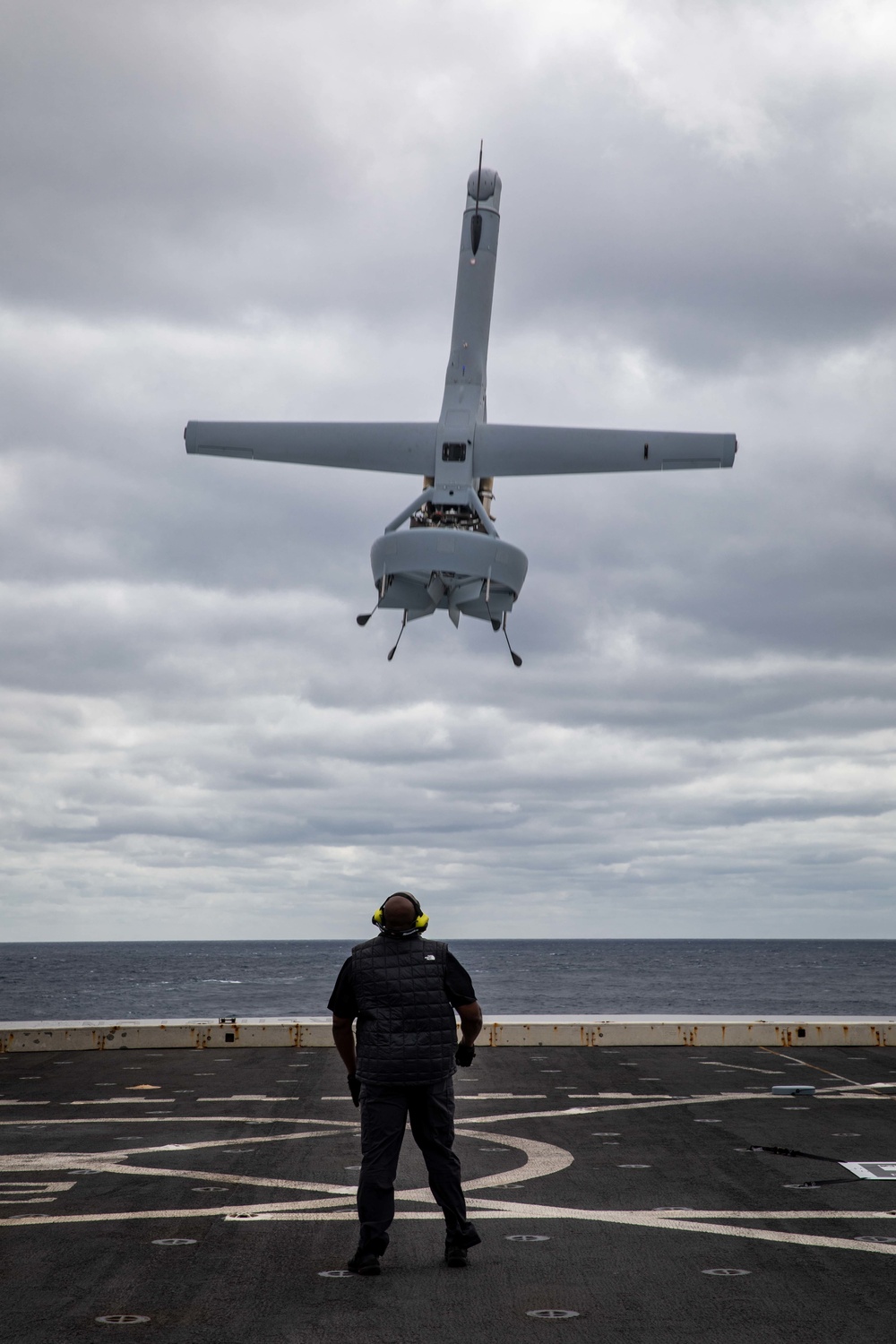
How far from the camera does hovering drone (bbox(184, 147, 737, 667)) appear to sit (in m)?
24.6

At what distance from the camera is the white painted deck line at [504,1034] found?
69.4 feet

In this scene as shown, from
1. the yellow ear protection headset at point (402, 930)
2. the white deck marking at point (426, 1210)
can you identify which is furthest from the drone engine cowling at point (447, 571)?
the yellow ear protection headset at point (402, 930)

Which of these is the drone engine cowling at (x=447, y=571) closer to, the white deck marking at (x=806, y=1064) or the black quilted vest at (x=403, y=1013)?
the white deck marking at (x=806, y=1064)

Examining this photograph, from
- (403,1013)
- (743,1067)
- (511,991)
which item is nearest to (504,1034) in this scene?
(743,1067)

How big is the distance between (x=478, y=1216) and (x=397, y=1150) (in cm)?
172

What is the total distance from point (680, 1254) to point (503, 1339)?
2.21 m

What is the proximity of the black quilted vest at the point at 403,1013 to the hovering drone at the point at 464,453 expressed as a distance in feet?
54.9

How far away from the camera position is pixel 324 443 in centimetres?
2769

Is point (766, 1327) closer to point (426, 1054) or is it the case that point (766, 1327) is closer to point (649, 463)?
point (426, 1054)

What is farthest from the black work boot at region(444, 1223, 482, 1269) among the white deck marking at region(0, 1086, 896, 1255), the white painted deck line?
the white painted deck line

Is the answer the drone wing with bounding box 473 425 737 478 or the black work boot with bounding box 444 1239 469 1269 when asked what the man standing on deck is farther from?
the drone wing with bounding box 473 425 737 478

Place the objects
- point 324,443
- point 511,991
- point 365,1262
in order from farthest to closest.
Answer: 1. point 511,991
2. point 324,443
3. point 365,1262

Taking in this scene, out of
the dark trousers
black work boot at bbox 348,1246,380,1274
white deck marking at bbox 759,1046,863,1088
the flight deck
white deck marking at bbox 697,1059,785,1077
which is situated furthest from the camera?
white deck marking at bbox 697,1059,785,1077

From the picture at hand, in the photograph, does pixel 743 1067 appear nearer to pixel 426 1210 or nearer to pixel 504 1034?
pixel 504 1034
